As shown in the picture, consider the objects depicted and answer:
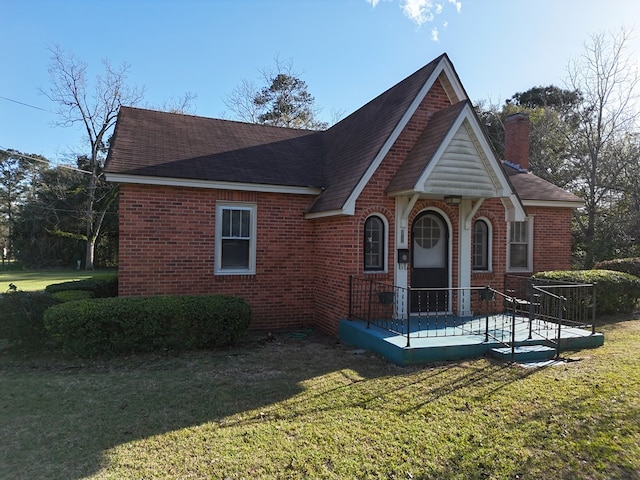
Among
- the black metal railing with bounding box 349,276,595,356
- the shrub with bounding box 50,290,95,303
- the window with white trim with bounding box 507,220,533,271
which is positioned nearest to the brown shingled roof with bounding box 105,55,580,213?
the window with white trim with bounding box 507,220,533,271

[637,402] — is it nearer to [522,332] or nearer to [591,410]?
[591,410]

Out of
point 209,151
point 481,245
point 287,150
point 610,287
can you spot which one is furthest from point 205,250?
point 610,287

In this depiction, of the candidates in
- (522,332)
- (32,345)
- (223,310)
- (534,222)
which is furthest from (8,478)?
(534,222)

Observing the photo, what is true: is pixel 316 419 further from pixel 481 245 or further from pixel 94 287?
pixel 94 287

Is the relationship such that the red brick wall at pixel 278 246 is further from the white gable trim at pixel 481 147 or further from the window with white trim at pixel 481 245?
the white gable trim at pixel 481 147

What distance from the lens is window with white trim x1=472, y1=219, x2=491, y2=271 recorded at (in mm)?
10586

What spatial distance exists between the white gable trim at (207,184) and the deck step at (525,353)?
5590 millimetres

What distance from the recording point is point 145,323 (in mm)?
7637

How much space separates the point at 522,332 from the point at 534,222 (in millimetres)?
5421

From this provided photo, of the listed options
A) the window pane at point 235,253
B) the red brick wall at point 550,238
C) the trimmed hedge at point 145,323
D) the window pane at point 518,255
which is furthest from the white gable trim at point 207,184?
the red brick wall at point 550,238

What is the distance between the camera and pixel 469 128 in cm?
869

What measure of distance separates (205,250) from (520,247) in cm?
922

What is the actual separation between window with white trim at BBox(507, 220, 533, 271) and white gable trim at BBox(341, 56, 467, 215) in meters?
4.75

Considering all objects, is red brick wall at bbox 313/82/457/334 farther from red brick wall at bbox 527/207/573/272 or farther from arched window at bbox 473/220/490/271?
red brick wall at bbox 527/207/573/272
